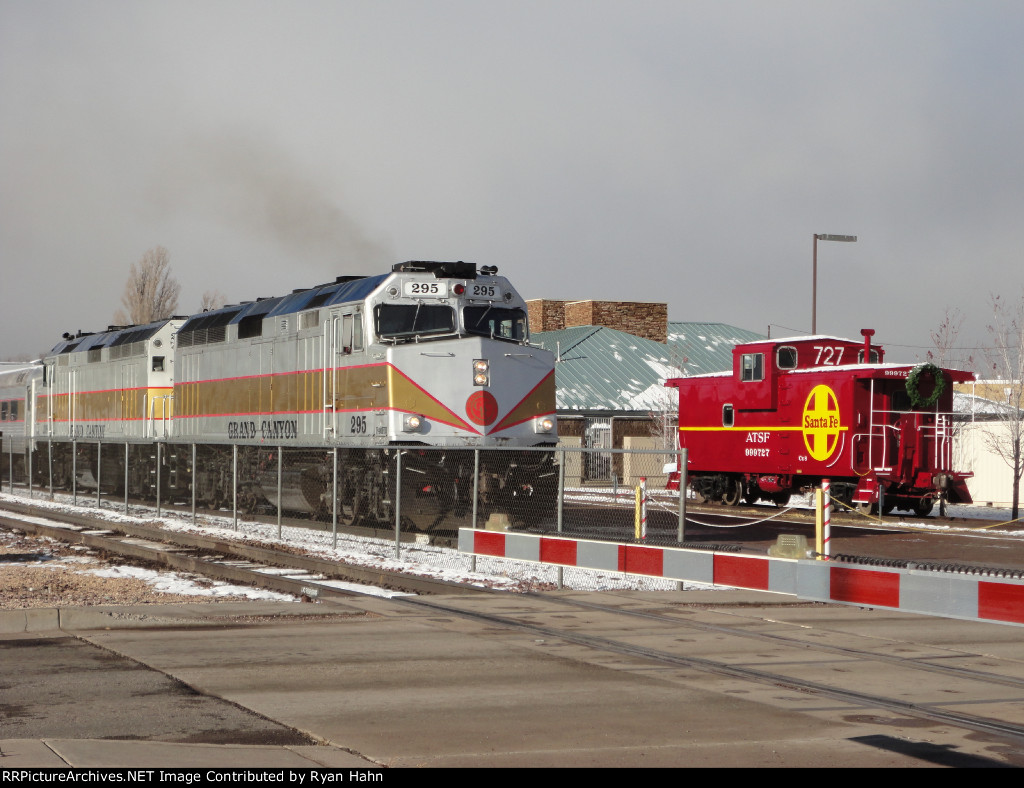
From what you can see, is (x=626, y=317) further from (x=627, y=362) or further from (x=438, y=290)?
(x=438, y=290)

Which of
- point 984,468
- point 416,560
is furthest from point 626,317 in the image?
point 416,560

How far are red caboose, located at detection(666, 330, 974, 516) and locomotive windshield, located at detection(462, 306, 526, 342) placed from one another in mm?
9229

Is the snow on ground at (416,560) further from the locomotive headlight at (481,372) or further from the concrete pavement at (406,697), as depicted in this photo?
the concrete pavement at (406,697)

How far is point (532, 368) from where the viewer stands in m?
21.5

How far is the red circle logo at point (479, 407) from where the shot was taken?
2073 cm

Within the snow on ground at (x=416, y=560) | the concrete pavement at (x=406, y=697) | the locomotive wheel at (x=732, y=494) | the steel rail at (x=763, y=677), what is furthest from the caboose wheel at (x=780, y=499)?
the steel rail at (x=763, y=677)

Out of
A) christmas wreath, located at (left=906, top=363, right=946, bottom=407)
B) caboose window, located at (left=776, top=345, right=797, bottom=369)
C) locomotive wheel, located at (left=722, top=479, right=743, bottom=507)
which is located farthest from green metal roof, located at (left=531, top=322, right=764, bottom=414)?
christmas wreath, located at (left=906, top=363, right=946, bottom=407)

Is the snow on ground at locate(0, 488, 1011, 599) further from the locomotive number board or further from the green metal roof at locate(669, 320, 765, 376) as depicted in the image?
the green metal roof at locate(669, 320, 765, 376)

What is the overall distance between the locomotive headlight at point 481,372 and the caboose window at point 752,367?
1124 centimetres

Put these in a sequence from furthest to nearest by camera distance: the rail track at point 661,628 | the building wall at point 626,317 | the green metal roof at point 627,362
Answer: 1. the building wall at point 626,317
2. the green metal roof at point 627,362
3. the rail track at point 661,628

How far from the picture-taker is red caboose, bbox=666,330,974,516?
27.5 meters
